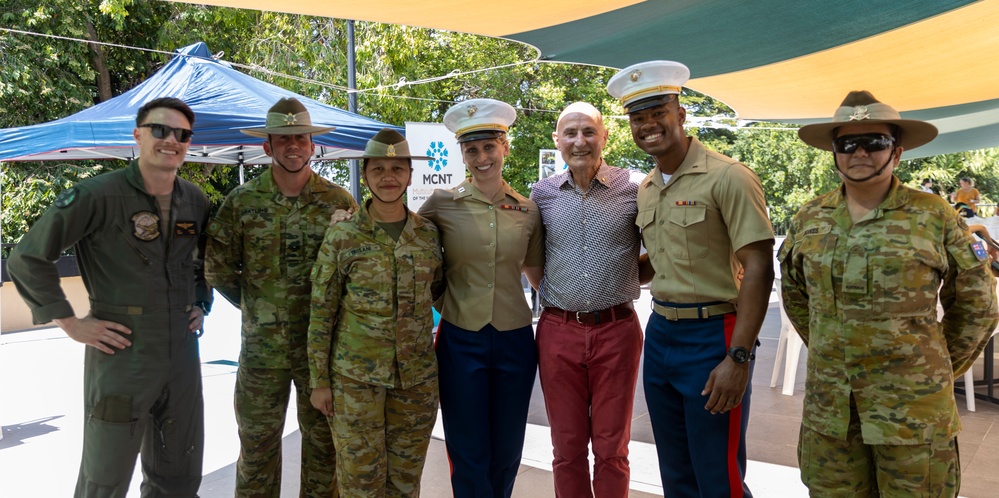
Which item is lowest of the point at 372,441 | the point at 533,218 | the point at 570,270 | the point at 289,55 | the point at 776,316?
the point at 776,316

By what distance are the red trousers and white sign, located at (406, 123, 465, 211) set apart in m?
4.41

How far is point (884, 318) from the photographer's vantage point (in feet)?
7.52

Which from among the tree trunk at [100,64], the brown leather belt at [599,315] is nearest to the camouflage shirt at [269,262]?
the brown leather belt at [599,315]

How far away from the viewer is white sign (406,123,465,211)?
7355 mm

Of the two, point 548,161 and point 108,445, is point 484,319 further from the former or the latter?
point 548,161

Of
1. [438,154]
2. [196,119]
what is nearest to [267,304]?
[196,119]

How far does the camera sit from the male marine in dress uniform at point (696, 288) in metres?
2.59

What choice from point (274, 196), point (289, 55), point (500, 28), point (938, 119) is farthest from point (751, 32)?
point (289, 55)

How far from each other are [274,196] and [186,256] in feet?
1.40

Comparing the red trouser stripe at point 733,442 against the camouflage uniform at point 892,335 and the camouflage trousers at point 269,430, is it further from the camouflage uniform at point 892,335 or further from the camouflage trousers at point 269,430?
the camouflage trousers at point 269,430

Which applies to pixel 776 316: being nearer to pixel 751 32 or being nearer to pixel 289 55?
pixel 751 32

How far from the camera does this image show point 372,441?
286cm

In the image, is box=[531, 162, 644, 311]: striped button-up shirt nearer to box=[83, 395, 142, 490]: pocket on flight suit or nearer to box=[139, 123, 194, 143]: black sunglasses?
box=[139, 123, 194, 143]: black sunglasses

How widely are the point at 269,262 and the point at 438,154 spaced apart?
176 inches
